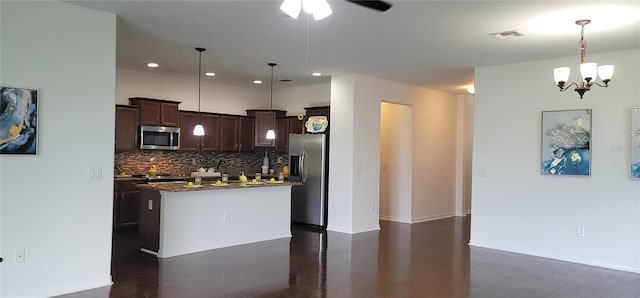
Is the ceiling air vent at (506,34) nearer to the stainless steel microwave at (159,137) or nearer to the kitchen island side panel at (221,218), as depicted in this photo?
the kitchen island side panel at (221,218)

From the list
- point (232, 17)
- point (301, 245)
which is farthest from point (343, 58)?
point (301, 245)

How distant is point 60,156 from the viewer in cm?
391

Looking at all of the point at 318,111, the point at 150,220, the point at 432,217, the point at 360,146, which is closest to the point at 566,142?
the point at 360,146

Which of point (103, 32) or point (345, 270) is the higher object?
point (103, 32)

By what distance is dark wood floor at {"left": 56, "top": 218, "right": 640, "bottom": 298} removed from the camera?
4207 mm

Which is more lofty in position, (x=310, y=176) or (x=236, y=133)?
(x=236, y=133)

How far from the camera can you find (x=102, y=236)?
165 inches

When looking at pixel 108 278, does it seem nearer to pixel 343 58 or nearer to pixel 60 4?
pixel 60 4

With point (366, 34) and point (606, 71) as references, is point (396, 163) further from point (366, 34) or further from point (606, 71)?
point (606, 71)

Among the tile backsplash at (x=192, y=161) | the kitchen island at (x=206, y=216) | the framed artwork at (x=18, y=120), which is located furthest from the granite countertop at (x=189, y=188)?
the tile backsplash at (x=192, y=161)

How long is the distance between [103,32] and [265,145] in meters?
5.07

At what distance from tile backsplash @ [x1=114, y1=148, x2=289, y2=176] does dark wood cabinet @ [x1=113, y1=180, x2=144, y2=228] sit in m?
0.56

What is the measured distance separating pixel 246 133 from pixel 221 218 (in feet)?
10.6

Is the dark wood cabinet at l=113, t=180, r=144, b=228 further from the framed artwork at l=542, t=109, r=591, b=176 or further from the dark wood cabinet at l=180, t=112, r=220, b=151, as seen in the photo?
the framed artwork at l=542, t=109, r=591, b=176
